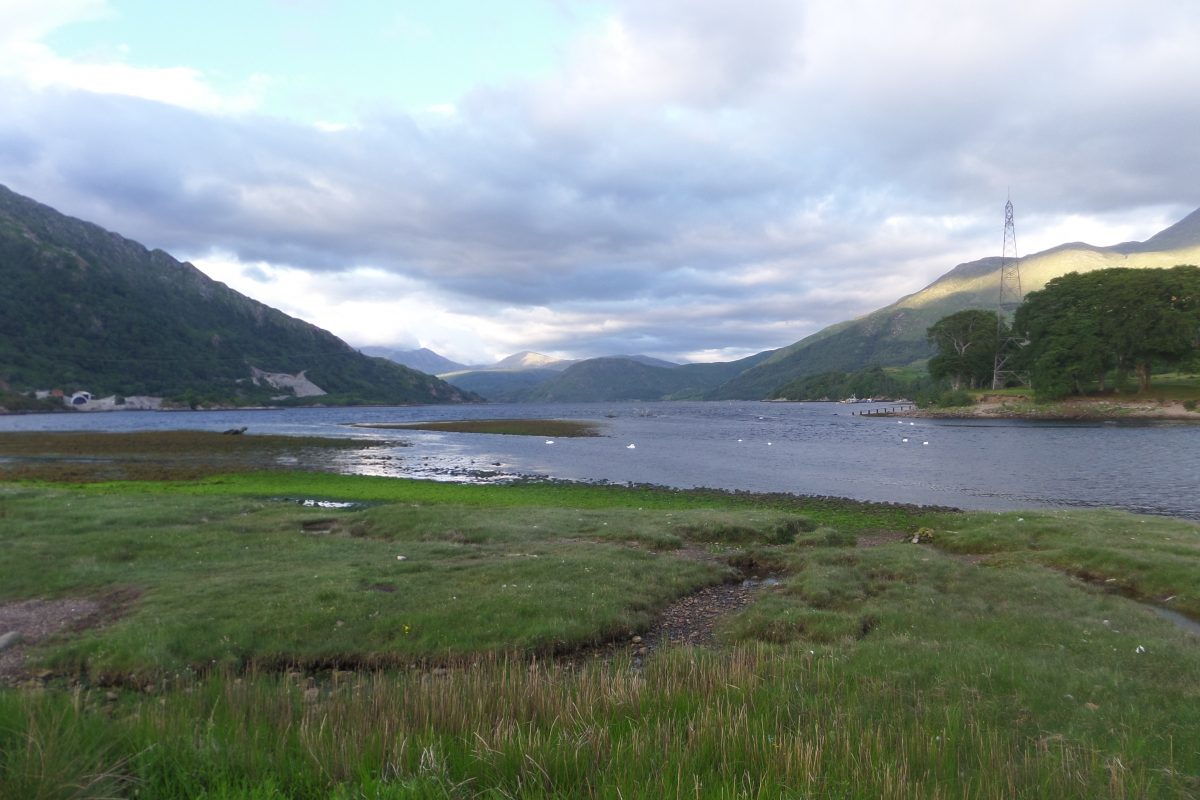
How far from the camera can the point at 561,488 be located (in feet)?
155

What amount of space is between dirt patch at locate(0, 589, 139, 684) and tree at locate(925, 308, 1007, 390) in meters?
183

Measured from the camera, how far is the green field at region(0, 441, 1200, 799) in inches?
207

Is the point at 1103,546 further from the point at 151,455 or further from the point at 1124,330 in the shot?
the point at 1124,330

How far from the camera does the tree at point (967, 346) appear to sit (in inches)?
6447

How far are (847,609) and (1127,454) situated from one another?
6678 cm

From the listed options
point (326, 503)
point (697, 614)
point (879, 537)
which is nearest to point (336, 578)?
point (697, 614)

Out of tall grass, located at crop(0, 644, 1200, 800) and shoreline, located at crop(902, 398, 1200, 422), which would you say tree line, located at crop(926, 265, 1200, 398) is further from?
tall grass, located at crop(0, 644, 1200, 800)

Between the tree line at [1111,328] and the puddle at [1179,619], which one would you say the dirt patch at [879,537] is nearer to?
the puddle at [1179,619]

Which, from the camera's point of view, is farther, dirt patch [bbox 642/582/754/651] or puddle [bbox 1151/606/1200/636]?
puddle [bbox 1151/606/1200/636]

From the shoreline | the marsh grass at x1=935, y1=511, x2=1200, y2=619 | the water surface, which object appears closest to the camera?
the marsh grass at x1=935, y1=511, x2=1200, y2=619

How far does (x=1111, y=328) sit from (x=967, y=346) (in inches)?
1716

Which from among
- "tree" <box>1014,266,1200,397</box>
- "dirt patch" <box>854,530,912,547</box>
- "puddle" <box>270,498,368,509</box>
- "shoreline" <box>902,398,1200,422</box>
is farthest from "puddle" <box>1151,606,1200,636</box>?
"tree" <box>1014,266,1200,397</box>

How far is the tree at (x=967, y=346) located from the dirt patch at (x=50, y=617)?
18260 centimetres

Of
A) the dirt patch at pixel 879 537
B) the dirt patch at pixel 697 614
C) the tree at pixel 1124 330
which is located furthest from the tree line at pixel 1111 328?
the dirt patch at pixel 697 614
